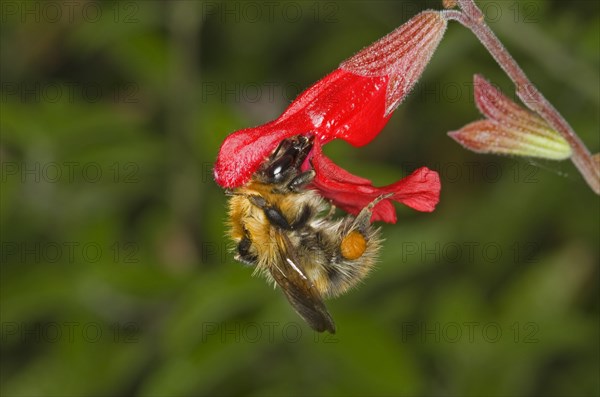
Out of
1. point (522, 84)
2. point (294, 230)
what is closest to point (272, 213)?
point (294, 230)

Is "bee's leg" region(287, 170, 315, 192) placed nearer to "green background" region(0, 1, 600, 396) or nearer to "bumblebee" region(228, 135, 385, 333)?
"bumblebee" region(228, 135, 385, 333)

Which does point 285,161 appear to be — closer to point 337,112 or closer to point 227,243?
point 337,112

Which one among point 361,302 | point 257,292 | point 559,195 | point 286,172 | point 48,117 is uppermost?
point 48,117

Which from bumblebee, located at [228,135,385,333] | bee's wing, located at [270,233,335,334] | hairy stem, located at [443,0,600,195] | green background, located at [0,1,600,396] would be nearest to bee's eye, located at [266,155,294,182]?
bumblebee, located at [228,135,385,333]

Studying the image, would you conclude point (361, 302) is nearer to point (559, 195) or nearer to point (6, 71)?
point (559, 195)

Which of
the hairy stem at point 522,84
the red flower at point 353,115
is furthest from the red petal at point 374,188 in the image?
the hairy stem at point 522,84

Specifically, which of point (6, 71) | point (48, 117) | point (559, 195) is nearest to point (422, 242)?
point (559, 195)
